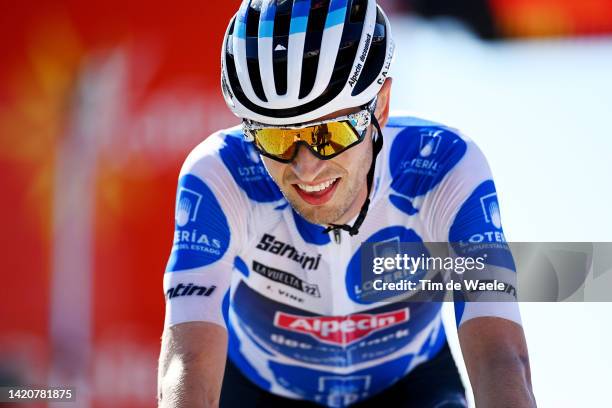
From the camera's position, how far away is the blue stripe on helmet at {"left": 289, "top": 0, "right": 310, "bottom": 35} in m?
2.79


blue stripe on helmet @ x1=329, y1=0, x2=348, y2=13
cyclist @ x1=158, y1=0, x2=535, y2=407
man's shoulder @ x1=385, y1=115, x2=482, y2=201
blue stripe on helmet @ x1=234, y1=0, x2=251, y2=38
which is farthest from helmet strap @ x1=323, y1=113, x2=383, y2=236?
blue stripe on helmet @ x1=234, y1=0, x2=251, y2=38

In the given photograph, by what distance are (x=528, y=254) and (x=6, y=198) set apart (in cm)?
291

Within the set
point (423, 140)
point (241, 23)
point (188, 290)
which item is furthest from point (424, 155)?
point (188, 290)

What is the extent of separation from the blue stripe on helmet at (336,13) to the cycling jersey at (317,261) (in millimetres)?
565

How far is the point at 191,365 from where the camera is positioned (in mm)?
2572

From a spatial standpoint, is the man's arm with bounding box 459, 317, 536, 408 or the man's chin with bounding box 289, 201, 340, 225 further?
the man's chin with bounding box 289, 201, 340, 225

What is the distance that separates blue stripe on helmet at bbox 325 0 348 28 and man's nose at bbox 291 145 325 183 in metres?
0.37

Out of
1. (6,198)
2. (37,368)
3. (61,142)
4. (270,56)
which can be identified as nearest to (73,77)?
(61,142)

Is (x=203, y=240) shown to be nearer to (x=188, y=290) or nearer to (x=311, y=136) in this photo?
(x=188, y=290)

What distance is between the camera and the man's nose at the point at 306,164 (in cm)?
281

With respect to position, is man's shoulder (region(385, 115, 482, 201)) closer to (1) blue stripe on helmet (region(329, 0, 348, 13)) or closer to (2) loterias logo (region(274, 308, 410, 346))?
(2) loterias logo (region(274, 308, 410, 346))

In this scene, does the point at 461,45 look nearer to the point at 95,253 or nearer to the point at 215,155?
the point at 95,253

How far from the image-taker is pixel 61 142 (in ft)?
17.6

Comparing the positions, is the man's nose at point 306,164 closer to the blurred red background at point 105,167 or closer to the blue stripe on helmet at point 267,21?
the blue stripe on helmet at point 267,21
